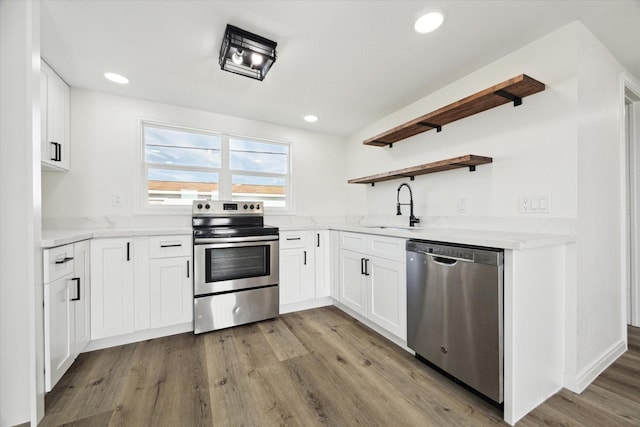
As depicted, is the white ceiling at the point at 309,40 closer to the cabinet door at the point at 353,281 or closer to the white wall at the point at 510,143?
the white wall at the point at 510,143

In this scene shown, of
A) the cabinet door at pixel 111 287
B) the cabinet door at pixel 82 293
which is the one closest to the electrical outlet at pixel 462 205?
the cabinet door at pixel 111 287

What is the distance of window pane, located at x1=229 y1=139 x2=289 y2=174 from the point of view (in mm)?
3246

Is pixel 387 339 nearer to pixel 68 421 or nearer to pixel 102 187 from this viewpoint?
pixel 68 421

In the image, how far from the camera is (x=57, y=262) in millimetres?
1587

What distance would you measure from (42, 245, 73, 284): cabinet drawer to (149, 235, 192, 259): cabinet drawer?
1.90 feet

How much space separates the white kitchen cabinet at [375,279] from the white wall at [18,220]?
2.20m

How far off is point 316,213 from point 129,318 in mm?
2356

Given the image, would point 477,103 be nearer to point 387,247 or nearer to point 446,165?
point 446,165

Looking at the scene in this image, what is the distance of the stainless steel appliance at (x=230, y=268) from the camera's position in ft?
7.94

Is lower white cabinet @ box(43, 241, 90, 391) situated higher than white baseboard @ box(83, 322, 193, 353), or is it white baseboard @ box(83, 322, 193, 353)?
lower white cabinet @ box(43, 241, 90, 391)

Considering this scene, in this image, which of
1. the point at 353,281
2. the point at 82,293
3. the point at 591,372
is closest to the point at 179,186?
the point at 82,293

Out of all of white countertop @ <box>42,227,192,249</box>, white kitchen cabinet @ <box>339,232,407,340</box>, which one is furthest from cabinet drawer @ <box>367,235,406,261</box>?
white countertop @ <box>42,227,192,249</box>

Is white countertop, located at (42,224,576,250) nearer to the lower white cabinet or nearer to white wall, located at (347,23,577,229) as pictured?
the lower white cabinet

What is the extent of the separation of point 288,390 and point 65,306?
5.05 feet
